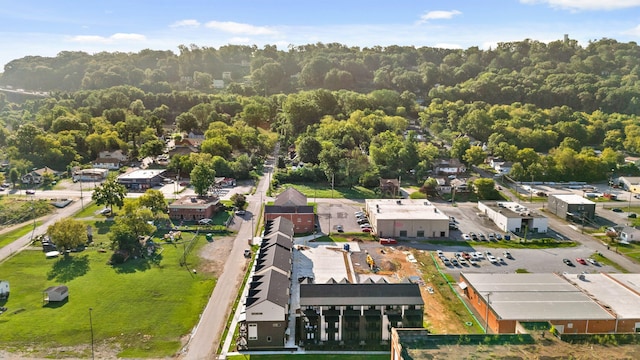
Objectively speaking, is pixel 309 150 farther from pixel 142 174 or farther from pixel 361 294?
pixel 361 294

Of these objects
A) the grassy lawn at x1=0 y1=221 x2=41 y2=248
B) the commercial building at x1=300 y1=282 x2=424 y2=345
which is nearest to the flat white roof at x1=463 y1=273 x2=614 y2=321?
the commercial building at x1=300 y1=282 x2=424 y2=345

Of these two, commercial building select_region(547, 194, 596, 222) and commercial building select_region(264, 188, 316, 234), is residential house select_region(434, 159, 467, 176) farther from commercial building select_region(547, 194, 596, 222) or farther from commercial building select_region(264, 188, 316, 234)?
commercial building select_region(264, 188, 316, 234)

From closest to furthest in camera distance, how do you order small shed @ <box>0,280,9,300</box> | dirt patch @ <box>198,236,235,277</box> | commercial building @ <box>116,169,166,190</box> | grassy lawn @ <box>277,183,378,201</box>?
small shed @ <box>0,280,9,300</box>
dirt patch @ <box>198,236,235,277</box>
grassy lawn @ <box>277,183,378,201</box>
commercial building @ <box>116,169,166,190</box>

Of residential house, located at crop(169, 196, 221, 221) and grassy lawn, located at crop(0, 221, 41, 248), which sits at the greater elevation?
residential house, located at crop(169, 196, 221, 221)

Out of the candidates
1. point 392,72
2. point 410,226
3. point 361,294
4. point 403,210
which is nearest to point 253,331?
point 361,294

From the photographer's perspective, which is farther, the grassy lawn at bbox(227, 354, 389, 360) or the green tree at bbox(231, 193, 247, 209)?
the green tree at bbox(231, 193, 247, 209)

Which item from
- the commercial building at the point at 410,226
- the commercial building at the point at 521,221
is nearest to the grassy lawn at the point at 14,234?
the commercial building at the point at 410,226

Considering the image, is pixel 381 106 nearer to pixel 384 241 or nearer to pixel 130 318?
pixel 384 241
